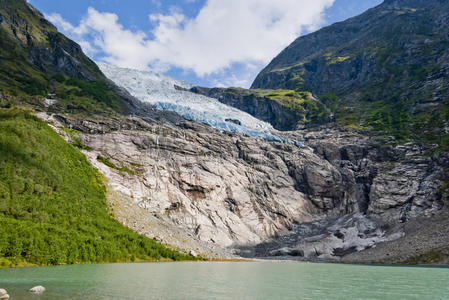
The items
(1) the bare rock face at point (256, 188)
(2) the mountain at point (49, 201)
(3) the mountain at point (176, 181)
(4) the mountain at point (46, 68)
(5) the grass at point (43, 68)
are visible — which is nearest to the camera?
(2) the mountain at point (49, 201)

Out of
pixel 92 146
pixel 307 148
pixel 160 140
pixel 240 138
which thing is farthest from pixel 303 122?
pixel 92 146

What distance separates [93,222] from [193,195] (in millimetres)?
45140

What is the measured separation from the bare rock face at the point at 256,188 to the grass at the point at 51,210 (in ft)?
25.5

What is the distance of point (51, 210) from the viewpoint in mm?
58000

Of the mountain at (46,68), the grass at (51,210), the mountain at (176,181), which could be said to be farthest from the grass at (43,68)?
the grass at (51,210)

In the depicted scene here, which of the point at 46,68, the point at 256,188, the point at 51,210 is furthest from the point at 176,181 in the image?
the point at 46,68

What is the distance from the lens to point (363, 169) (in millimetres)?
129625

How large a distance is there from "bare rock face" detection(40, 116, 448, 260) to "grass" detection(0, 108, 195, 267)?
7763mm

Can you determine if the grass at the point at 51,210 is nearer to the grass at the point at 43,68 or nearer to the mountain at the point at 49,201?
the mountain at the point at 49,201

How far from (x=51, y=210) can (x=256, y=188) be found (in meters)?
76.1

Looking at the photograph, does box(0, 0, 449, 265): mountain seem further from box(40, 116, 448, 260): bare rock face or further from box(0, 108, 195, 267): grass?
box(40, 116, 448, 260): bare rock face

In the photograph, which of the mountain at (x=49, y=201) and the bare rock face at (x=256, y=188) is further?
the bare rock face at (x=256, y=188)

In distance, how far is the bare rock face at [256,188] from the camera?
93750 millimetres

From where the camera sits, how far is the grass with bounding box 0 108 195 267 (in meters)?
46.8
